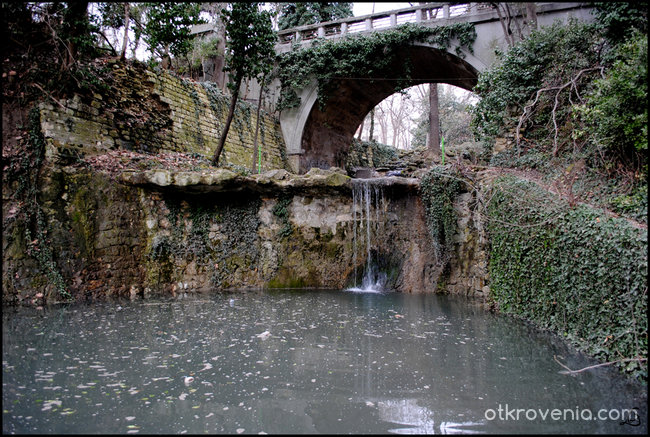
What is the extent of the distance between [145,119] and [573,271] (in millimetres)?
9827

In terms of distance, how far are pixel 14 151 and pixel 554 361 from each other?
9.47 metres

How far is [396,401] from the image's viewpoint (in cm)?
326

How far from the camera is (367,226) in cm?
994

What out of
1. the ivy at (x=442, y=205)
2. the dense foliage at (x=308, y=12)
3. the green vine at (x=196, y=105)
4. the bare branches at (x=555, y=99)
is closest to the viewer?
the bare branches at (x=555, y=99)

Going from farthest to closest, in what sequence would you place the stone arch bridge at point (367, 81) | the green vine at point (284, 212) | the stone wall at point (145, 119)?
1. the stone arch bridge at point (367, 81)
2. the green vine at point (284, 212)
3. the stone wall at point (145, 119)

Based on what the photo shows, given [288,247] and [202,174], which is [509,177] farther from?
[202,174]

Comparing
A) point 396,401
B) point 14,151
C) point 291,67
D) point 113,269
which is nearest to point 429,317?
point 396,401

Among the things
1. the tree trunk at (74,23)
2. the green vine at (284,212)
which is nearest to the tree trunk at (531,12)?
the green vine at (284,212)

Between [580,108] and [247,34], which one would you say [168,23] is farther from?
[580,108]

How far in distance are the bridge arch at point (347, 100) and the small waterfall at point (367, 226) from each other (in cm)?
747

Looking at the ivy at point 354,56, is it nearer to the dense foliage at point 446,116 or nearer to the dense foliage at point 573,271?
the dense foliage at point 573,271

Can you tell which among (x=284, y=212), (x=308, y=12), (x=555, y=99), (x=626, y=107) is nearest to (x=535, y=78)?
(x=555, y=99)

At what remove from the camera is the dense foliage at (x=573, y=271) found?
3.83 m

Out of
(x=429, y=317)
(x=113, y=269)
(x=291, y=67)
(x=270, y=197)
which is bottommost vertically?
(x=429, y=317)
